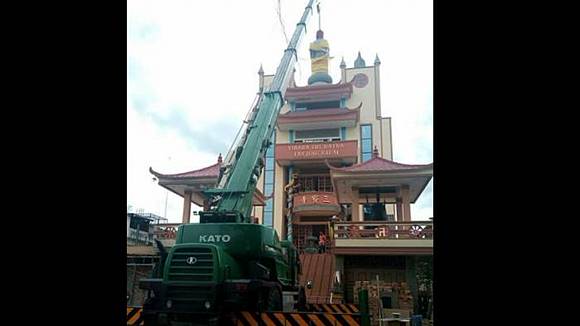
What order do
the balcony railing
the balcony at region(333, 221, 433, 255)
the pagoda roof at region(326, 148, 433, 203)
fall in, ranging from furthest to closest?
the pagoda roof at region(326, 148, 433, 203), the balcony railing, the balcony at region(333, 221, 433, 255)

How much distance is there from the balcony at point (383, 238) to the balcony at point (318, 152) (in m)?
6.23

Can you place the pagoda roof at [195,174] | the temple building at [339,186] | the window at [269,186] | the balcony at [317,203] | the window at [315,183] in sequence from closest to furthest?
the temple building at [339,186]
the pagoda roof at [195,174]
the balcony at [317,203]
the window at [315,183]
the window at [269,186]

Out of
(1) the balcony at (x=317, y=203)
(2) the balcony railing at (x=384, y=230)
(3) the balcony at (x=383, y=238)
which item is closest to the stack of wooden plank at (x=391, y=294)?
(3) the balcony at (x=383, y=238)

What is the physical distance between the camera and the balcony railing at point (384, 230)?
1212cm

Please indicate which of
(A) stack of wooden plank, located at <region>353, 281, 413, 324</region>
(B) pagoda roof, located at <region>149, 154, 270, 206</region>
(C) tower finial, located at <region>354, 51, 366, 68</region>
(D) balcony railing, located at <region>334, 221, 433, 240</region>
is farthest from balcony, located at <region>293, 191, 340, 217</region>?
(C) tower finial, located at <region>354, 51, 366, 68</region>

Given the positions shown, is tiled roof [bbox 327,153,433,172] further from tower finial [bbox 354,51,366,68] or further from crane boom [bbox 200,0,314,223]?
tower finial [bbox 354,51,366,68]

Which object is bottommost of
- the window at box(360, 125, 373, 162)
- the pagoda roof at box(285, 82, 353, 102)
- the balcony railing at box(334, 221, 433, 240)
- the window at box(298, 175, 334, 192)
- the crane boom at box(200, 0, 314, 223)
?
the balcony railing at box(334, 221, 433, 240)

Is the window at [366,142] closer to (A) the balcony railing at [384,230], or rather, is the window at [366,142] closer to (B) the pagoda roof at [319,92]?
(B) the pagoda roof at [319,92]

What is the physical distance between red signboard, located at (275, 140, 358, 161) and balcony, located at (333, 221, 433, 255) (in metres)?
6.23

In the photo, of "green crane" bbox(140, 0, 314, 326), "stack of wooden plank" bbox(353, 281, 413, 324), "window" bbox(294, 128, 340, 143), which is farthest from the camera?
"window" bbox(294, 128, 340, 143)

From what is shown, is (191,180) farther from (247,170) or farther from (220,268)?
(220,268)

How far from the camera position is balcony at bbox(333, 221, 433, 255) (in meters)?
12.0

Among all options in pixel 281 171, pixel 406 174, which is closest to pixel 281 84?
pixel 406 174
